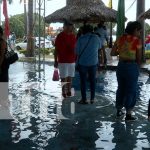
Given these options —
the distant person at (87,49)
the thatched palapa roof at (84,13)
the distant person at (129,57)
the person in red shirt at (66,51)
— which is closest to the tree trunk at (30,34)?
the thatched palapa roof at (84,13)

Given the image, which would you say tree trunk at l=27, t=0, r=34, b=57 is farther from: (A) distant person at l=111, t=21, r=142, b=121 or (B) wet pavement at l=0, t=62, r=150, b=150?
(A) distant person at l=111, t=21, r=142, b=121

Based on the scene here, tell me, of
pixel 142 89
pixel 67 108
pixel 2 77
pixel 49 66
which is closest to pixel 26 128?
pixel 2 77

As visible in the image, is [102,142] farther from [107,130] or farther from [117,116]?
[117,116]

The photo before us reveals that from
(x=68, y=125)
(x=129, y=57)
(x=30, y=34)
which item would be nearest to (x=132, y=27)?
(x=129, y=57)

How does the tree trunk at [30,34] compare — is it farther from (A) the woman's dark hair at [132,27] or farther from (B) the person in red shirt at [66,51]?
(A) the woman's dark hair at [132,27]

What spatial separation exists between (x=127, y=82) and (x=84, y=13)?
6405 mm

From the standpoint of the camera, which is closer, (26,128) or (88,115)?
(26,128)

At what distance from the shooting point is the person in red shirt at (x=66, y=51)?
907 centimetres

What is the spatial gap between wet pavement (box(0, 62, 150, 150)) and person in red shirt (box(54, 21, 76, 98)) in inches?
28.6

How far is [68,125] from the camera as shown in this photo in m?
7.24

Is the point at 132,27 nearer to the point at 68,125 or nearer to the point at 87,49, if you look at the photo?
the point at 87,49

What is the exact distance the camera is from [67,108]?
8.70 metres

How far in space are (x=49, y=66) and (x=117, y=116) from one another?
1182 cm

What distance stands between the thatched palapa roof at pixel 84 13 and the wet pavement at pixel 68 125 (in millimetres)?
3198
